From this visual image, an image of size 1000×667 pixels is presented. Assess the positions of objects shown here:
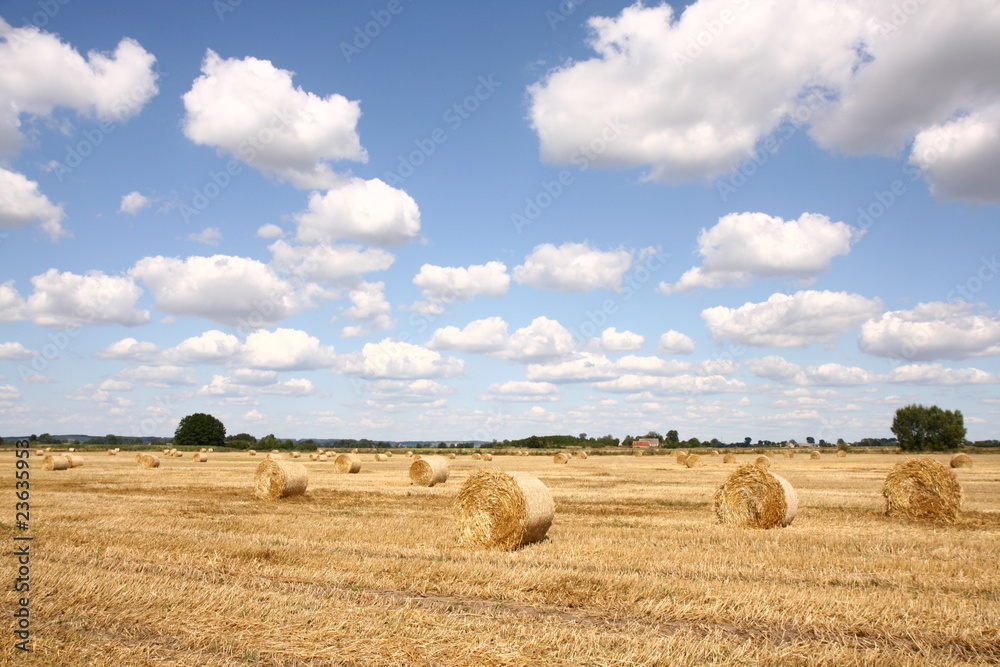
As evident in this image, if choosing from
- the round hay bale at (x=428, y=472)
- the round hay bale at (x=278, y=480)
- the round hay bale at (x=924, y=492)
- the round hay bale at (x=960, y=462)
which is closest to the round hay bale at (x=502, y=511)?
the round hay bale at (x=278, y=480)

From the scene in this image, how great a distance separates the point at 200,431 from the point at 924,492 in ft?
Result: 326

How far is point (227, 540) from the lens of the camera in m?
11.6

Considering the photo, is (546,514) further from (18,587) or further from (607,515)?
(18,587)

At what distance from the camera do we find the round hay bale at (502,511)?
1207 centimetres

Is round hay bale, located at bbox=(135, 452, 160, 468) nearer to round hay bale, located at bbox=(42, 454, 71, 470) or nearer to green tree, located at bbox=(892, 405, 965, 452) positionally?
round hay bale, located at bbox=(42, 454, 71, 470)

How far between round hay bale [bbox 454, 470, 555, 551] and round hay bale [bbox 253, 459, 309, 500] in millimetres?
9623

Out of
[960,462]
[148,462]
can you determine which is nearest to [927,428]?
[960,462]

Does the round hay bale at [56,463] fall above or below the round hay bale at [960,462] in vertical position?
above

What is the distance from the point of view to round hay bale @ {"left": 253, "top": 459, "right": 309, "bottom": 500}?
67.8ft

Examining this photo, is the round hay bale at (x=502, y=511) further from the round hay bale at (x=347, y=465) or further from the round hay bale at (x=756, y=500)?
the round hay bale at (x=347, y=465)

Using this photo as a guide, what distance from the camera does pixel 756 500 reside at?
15.3 m

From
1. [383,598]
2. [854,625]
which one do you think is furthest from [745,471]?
[383,598]

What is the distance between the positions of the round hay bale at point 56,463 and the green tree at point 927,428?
93.3 m

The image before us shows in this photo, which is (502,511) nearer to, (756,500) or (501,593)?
(501,593)
